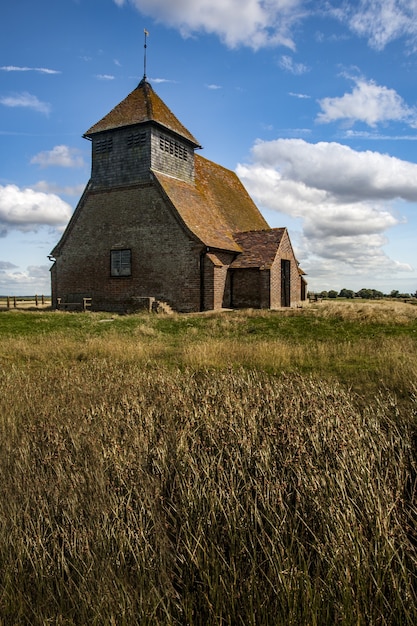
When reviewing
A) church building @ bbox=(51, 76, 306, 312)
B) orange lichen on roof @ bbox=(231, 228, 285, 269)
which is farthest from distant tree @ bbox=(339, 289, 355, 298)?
orange lichen on roof @ bbox=(231, 228, 285, 269)

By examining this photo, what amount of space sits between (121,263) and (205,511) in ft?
78.4

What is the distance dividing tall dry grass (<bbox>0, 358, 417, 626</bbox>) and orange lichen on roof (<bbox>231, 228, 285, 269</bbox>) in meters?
20.5

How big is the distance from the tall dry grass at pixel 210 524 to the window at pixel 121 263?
69.8 ft

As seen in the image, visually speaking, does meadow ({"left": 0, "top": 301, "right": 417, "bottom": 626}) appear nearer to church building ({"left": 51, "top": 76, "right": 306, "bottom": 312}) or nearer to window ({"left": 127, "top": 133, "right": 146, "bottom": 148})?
church building ({"left": 51, "top": 76, "right": 306, "bottom": 312})

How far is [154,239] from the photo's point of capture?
81.3ft

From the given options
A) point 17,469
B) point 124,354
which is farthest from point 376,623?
point 124,354

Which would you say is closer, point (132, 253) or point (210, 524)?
point (210, 524)

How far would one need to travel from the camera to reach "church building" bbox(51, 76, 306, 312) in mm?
24016

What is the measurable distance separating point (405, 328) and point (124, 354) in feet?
34.6

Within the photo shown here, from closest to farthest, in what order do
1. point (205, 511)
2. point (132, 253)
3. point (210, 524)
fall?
point (210, 524), point (205, 511), point (132, 253)

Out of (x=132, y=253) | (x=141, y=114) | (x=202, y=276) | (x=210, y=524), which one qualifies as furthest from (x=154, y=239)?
(x=210, y=524)

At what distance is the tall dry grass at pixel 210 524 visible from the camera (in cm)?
243

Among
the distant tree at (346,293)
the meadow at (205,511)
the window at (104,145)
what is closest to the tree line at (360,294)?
the distant tree at (346,293)

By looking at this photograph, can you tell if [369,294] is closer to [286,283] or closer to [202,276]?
[286,283]
